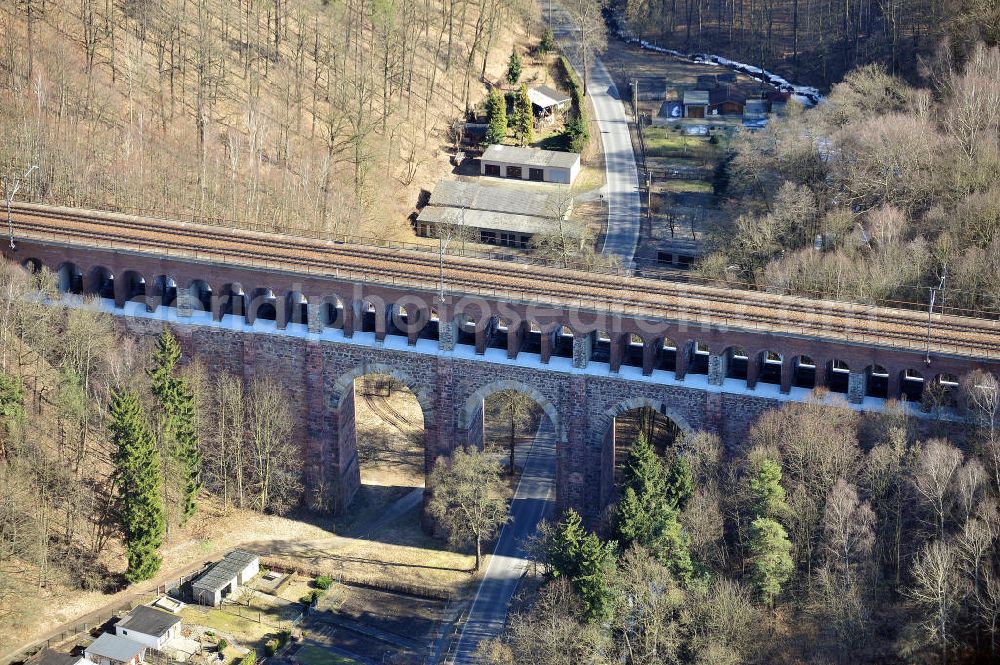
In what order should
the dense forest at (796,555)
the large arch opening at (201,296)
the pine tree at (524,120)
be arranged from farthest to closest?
the pine tree at (524,120), the large arch opening at (201,296), the dense forest at (796,555)

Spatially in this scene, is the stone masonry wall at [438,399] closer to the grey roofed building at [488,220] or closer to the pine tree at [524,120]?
the grey roofed building at [488,220]

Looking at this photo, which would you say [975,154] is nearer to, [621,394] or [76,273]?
[621,394]

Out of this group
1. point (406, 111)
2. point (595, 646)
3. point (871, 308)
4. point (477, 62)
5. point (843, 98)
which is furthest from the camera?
point (477, 62)

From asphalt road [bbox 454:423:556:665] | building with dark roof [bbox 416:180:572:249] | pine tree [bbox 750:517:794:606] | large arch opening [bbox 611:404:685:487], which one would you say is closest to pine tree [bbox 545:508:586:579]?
asphalt road [bbox 454:423:556:665]

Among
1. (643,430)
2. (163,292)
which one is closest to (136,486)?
(163,292)

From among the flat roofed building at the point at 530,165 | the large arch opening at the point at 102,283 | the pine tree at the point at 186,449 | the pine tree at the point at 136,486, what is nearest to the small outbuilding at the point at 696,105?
the flat roofed building at the point at 530,165

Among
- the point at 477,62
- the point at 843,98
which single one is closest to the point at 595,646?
the point at 843,98
